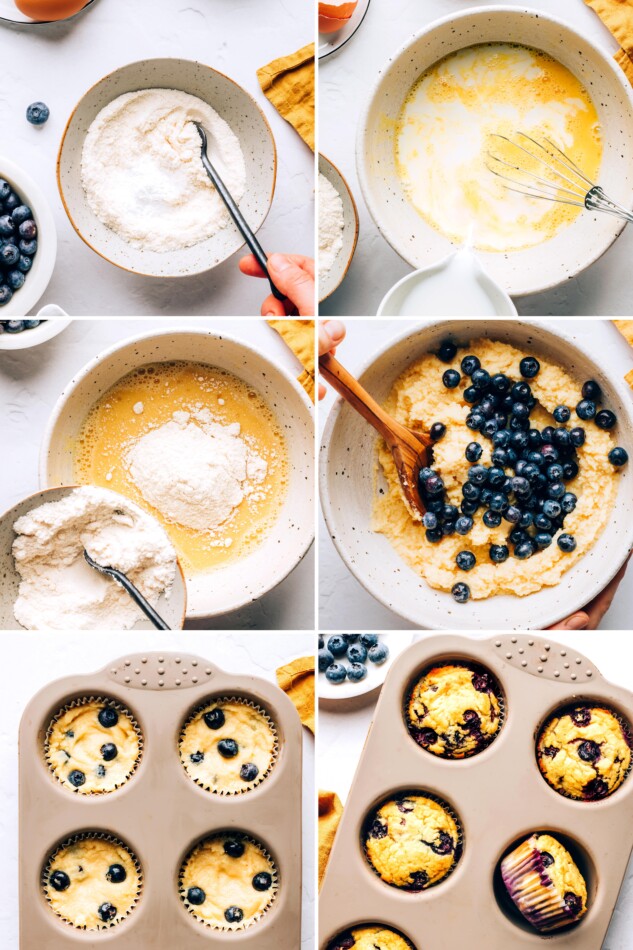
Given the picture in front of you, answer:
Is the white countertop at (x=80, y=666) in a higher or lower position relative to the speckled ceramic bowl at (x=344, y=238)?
lower

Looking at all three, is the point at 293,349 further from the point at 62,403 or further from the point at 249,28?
the point at 249,28

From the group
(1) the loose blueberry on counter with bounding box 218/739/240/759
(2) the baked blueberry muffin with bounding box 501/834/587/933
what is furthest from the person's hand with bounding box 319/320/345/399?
(2) the baked blueberry muffin with bounding box 501/834/587/933

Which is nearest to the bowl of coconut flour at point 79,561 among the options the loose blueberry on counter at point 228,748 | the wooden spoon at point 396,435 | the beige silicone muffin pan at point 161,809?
the beige silicone muffin pan at point 161,809

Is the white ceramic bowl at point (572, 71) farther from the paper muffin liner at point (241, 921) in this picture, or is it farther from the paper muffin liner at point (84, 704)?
the paper muffin liner at point (241, 921)

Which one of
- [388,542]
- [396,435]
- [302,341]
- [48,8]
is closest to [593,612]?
[388,542]

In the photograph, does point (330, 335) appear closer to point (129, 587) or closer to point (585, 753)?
point (129, 587)
